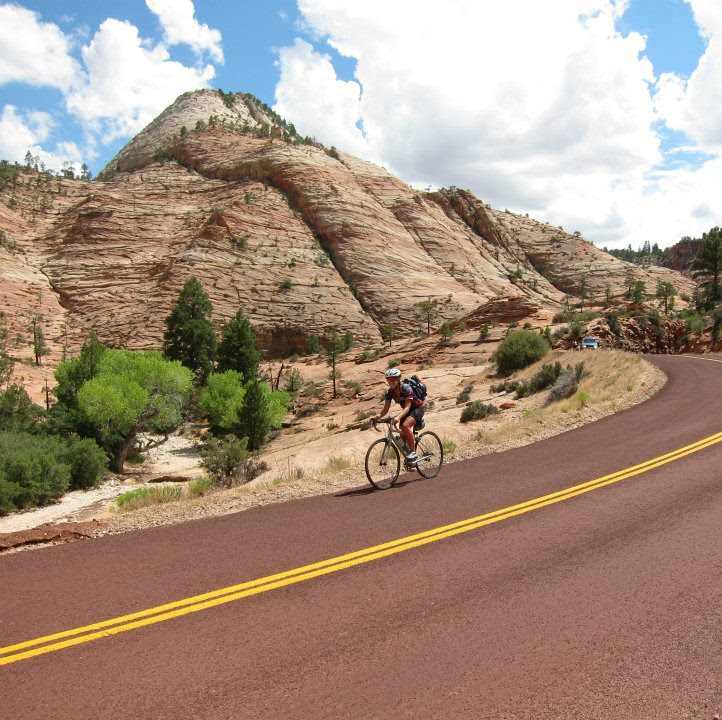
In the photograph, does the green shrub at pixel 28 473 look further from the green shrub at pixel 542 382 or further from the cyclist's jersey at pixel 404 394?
the green shrub at pixel 542 382

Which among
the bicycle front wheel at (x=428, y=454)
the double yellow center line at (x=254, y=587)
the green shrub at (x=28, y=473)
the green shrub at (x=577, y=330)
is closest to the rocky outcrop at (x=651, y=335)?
the green shrub at (x=577, y=330)

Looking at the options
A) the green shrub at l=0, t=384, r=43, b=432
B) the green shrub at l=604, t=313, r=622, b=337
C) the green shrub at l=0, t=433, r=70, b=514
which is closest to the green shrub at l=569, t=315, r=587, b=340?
the green shrub at l=604, t=313, r=622, b=337

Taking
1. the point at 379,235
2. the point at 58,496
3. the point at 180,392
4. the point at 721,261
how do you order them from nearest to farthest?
the point at 58,496 < the point at 180,392 < the point at 721,261 < the point at 379,235

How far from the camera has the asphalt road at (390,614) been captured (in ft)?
11.8

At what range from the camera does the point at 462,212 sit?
98.0 metres

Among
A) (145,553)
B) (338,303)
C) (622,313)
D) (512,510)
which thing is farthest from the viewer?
(338,303)

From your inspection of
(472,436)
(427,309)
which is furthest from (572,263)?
(472,436)

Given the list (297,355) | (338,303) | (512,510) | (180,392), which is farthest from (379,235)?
(512,510)

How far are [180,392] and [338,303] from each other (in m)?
34.9

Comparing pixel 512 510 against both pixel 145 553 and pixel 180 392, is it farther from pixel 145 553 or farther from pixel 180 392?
pixel 180 392

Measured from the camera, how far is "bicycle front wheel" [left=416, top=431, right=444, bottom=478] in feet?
30.6

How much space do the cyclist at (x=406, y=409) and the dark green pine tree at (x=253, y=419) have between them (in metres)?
25.5

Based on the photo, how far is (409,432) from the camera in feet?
29.6

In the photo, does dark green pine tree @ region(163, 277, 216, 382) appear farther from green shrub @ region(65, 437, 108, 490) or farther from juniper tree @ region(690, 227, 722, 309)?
juniper tree @ region(690, 227, 722, 309)
